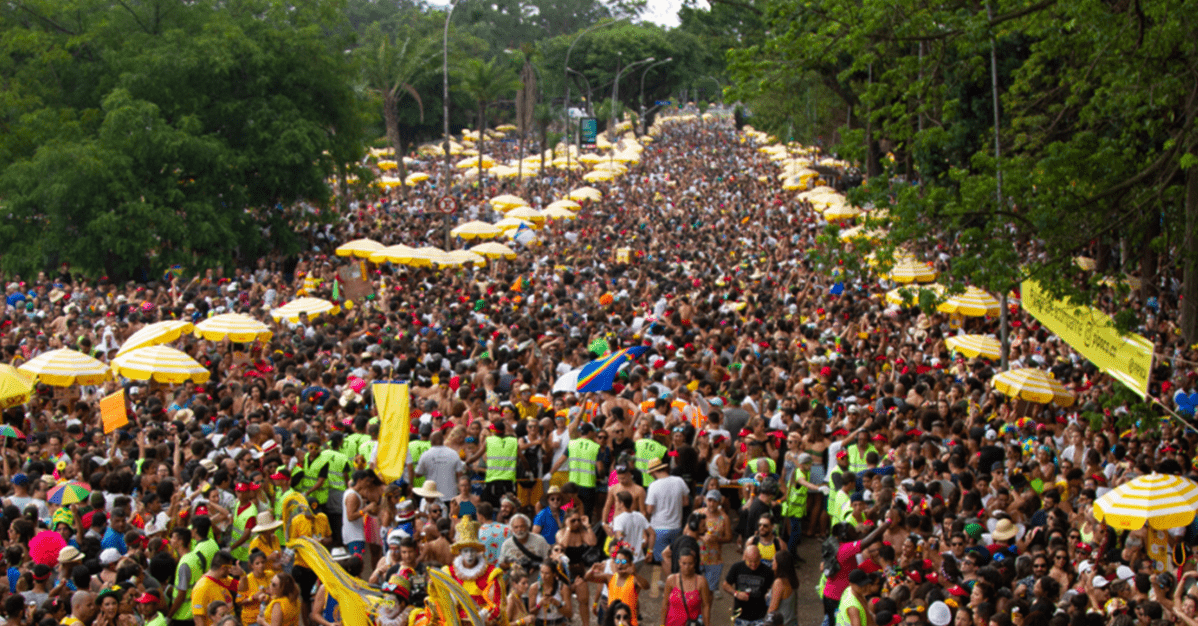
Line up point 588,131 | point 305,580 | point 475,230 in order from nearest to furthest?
point 305,580, point 475,230, point 588,131

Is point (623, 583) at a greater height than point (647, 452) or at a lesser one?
lesser

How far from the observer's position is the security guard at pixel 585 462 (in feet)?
34.6

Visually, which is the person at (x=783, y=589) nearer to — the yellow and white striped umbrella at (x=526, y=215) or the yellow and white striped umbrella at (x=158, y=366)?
the yellow and white striped umbrella at (x=158, y=366)

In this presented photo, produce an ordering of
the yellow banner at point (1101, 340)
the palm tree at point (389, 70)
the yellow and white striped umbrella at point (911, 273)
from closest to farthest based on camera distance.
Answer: the yellow banner at point (1101, 340) → the yellow and white striped umbrella at point (911, 273) → the palm tree at point (389, 70)

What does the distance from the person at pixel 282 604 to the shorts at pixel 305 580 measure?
0.89 m

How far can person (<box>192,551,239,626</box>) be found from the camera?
7.61 meters

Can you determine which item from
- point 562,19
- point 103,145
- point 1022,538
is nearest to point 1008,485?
point 1022,538

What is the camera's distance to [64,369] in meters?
13.5

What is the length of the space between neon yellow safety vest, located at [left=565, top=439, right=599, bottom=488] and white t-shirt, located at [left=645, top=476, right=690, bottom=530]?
3.59 feet

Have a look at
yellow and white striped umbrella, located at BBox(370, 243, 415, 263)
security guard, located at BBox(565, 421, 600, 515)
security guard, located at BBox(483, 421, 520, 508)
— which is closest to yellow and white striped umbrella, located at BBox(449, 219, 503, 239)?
yellow and white striped umbrella, located at BBox(370, 243, 415, 263)

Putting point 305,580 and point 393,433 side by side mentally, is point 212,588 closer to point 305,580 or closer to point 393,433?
point 305,580

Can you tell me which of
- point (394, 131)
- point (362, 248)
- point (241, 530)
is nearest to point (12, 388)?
point (241, 530)

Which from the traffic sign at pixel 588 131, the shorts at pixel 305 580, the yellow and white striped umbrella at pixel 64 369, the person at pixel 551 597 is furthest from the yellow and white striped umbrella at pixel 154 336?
the traffic sign at pixel 588 131

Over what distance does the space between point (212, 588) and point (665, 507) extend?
3757mm
